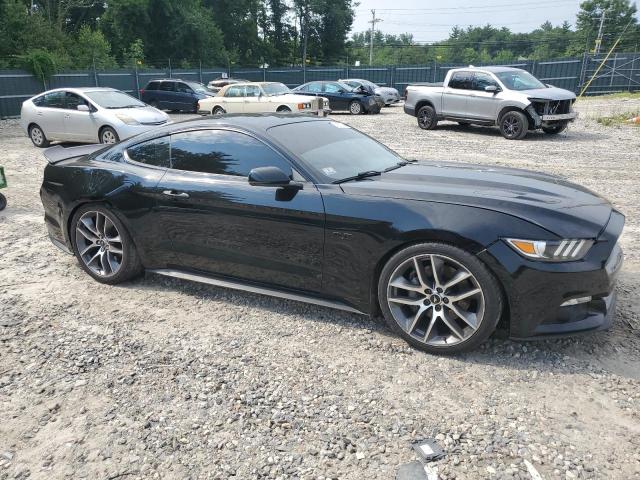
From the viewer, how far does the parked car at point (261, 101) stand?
688 inches

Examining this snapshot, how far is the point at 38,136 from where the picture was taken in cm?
1316

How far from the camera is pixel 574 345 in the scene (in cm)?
336

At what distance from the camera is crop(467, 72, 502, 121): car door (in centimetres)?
1337

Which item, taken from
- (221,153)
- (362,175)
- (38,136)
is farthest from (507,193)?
(38,136)

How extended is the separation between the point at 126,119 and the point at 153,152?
8428 millimetres

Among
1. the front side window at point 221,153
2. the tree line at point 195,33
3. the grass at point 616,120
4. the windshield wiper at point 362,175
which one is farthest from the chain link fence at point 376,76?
the windshield wiper at point 362,175

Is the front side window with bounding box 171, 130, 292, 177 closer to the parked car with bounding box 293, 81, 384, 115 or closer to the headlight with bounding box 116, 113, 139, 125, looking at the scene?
the headlight with bounding box 116, 113, 139, 125

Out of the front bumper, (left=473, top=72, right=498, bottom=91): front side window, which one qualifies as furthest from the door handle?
(left=473, top=72, right=498, bottom=91): front side window

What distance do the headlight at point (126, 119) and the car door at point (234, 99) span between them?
6726 mm

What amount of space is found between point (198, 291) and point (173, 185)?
96cm

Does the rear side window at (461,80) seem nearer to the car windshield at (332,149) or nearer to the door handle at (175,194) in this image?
the car windshield at (332,149)

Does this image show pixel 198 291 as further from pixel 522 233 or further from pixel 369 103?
pixel 369 103

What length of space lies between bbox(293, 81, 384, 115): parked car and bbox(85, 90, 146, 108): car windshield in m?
9.11

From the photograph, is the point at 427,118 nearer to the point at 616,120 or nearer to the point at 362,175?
the point at 616,120
